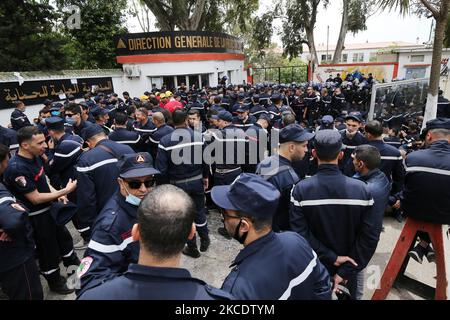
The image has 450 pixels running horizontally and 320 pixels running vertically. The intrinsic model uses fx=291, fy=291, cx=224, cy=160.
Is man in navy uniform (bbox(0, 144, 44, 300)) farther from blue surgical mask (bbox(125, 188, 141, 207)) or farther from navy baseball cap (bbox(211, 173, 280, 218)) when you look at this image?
navy baseball cap (bbox(211, 173, 280, 218))

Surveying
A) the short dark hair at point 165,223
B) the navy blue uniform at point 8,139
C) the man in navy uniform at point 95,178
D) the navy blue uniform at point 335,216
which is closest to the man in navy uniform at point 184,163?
the man in navy uniform at point 95,178

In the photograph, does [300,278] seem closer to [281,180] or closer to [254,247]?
[254,247]

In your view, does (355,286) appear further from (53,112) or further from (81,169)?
(53,112)

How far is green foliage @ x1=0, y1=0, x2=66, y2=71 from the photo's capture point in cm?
1324

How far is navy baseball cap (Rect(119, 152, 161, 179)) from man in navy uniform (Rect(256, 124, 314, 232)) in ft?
3.61

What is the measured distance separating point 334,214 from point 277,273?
40.0 inches

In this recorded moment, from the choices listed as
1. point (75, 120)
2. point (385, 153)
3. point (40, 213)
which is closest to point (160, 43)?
point (75, 120)

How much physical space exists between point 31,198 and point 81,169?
59 cm

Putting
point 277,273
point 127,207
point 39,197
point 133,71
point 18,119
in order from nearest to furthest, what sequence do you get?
1. point 277,273
2. point 127,207
3. point 39,197
4. point 18,119
5. point 133,71

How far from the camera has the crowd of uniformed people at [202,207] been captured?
1.38m

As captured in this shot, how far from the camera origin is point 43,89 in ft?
39.9

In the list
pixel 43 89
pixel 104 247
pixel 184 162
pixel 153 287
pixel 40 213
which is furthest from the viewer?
pixel 43 89

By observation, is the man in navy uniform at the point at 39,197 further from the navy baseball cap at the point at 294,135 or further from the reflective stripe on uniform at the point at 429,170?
the reflective stripe on uniform at the point at 429,170

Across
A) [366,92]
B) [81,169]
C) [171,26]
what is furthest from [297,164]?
[171,26]
